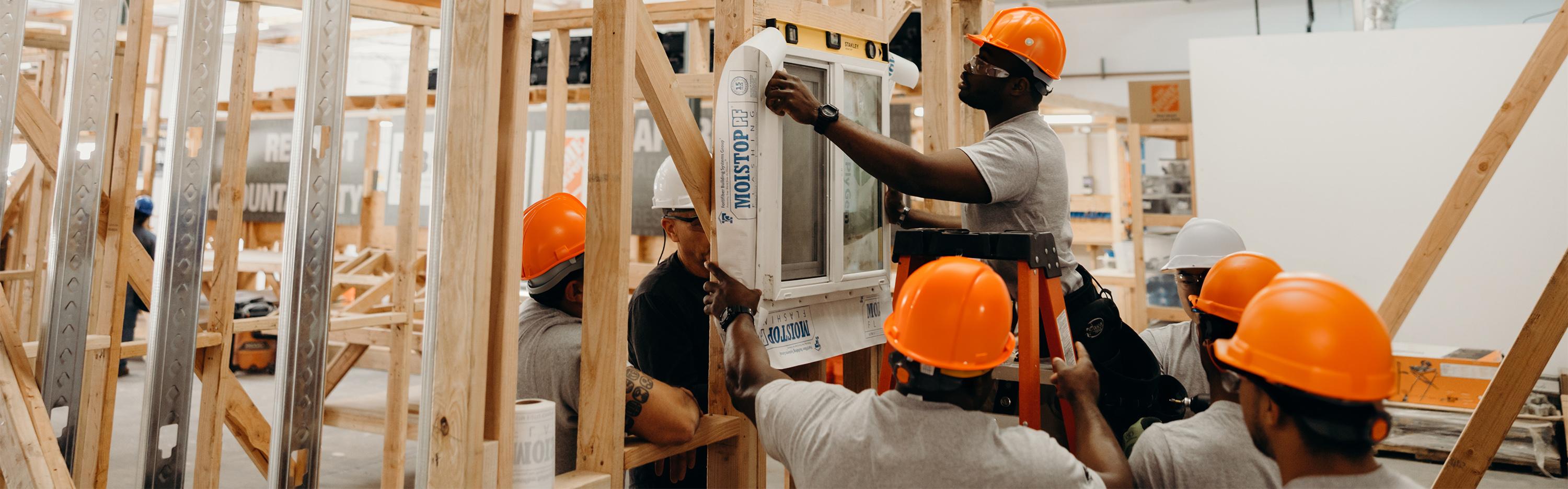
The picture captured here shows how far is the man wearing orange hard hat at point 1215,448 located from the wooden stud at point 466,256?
1.59 meters

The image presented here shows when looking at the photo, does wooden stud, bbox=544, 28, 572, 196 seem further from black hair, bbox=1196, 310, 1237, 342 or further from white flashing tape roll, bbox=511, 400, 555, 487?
black hair, bbox=1196, 310, 1237, 342

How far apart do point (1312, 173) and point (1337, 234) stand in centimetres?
54

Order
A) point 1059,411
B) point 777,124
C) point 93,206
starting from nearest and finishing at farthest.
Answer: point 777,124, point 1059,411, point 93,206

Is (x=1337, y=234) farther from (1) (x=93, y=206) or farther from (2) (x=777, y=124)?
(1) (x=93, y=206)

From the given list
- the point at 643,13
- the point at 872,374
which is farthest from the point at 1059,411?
the point at 643,13

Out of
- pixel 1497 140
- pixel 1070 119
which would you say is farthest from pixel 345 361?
pixel 1070 119

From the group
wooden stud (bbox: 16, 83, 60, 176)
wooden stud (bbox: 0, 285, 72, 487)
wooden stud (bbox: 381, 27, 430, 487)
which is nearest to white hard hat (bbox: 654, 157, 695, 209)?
wooden stud (bbox: 0, 285, 72, 487)

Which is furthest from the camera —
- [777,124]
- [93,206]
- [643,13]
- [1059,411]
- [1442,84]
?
[1442,84]

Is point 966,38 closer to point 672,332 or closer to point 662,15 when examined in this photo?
point 672,332

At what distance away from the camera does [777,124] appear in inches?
108

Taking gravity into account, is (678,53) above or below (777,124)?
above

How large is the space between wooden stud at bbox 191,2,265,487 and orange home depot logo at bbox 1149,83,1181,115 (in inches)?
270

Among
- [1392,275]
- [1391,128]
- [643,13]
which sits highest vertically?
[1391,128]

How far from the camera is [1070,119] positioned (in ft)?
35.4
